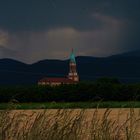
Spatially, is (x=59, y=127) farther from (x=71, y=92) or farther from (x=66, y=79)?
(x=66, y=79)

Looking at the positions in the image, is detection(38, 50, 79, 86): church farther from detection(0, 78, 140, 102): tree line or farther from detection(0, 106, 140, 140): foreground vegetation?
detection(0, 106, 140, 140): foreground vegetation

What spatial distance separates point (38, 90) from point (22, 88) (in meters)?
2.44

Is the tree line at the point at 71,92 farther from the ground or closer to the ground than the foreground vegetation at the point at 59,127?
closer to the ground

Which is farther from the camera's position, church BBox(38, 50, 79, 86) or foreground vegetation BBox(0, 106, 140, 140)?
church BBox(38, 50, 79, 86)

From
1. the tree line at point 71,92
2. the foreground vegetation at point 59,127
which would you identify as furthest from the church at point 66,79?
the foreground vegetation at point 59,127

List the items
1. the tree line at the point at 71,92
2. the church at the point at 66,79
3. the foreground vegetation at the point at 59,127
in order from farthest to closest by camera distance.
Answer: the church at the point at 66,79 → the tree line at the point at 71,92 → the foreground vegetation at the point at 59,127

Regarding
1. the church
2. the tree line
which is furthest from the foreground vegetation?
the church

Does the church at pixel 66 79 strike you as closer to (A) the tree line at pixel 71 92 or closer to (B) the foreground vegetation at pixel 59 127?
(A) the tree line at pixel 71 92

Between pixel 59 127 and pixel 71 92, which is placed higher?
pixel 59 127

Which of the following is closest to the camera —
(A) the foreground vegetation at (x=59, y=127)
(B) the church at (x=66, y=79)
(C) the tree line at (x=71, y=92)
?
(A) the foreground vegetation at (x=59, y=127)

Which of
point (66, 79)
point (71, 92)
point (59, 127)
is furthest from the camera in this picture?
point (66, 79)

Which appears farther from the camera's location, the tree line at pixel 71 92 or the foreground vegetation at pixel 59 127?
the tree line at pixel 71 92

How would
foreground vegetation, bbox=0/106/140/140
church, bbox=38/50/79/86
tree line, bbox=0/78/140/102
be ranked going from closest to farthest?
foreground vegetation, bbox=0/106/140/140, tree line, bbox=0/78/140/102, church, bbox=38/50/79/86

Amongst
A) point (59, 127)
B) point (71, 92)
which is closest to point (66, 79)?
point (71, 92)
